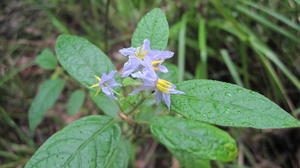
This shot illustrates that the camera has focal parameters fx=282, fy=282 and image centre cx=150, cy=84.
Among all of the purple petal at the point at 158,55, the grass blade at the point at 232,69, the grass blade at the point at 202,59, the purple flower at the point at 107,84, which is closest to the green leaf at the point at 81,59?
the purple flower at the point at 107,84

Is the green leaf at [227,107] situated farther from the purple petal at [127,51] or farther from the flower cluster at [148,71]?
the purple petal at [127,51]

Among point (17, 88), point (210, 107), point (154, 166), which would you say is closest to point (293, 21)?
point (154, 166)

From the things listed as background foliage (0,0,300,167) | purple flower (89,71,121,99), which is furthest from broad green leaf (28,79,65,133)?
purple flower (89,71,121,99)

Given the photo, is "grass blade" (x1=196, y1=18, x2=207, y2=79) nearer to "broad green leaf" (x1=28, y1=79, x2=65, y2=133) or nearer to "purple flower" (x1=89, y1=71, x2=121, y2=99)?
"broad green leaf" (x1=28, y1=79, x2=65, y2=133)

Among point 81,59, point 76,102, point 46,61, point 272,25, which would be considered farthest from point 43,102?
point 272,25

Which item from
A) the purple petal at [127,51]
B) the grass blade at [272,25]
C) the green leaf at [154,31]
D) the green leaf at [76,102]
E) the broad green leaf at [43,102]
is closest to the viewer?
the purple petal at [127,51]

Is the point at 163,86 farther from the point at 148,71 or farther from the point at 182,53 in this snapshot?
the point at 182,53

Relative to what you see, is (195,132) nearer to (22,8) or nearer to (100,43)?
(100,43)
